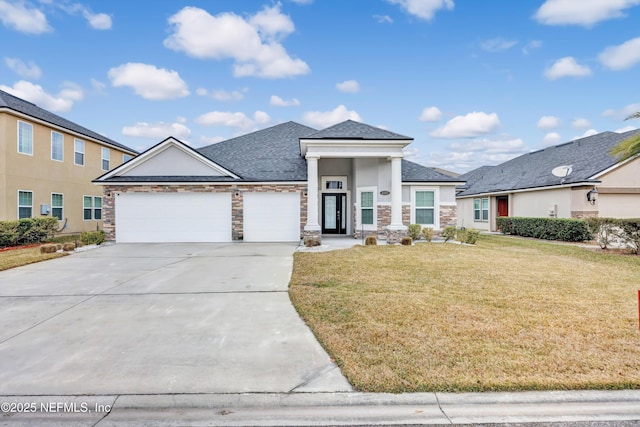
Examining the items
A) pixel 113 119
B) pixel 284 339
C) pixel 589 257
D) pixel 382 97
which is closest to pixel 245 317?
pixel 284 339

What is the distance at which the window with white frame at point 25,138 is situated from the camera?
1556 centimetres

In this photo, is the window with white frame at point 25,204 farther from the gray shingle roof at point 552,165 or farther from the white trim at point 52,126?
the gray shingle roof at point 552,165

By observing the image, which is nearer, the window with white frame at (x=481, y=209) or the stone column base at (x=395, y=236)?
the stone column base at (x=395, y=236)

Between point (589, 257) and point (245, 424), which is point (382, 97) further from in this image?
point (245, 424)

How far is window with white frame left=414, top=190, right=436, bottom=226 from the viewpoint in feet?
52.0

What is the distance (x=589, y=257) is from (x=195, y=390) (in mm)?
12450

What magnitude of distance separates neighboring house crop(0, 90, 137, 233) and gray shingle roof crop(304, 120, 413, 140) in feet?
42.2

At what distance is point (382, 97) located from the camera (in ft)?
65.3

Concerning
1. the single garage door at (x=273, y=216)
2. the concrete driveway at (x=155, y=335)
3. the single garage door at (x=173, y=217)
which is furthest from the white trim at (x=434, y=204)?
the concrete driveway at (x=155, y=335)

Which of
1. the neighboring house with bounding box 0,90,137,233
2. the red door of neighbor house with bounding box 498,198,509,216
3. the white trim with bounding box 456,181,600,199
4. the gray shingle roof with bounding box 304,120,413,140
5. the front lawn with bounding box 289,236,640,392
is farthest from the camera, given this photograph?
the red door of neighbor house with bounding box 498,198,509,216

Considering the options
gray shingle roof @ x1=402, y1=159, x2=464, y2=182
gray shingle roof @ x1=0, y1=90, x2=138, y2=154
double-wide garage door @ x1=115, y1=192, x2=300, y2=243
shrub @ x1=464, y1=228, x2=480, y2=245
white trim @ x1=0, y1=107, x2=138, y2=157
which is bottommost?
shrub @ x1=464, y1=228, x2=480, y2=245

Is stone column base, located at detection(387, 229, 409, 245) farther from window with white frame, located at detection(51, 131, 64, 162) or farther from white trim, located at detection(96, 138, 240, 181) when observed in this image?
window with white frame, located at detection(51, 131, 64, 162)

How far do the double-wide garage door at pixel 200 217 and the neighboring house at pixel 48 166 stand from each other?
4.59 m

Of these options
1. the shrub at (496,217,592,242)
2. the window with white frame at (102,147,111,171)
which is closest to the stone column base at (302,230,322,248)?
the shrub at (496,217,592,242)
